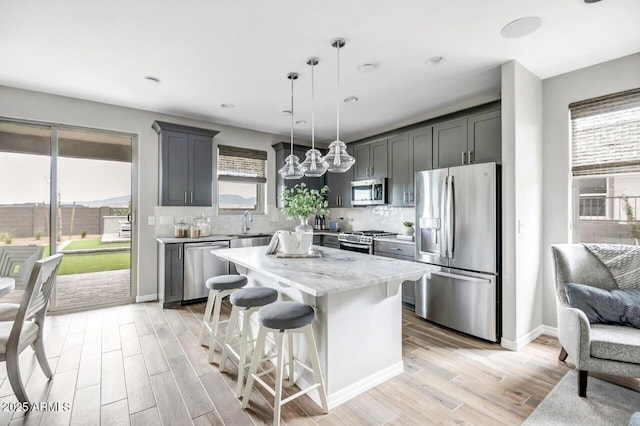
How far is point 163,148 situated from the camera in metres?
4.19

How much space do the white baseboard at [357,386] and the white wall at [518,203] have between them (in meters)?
1.29

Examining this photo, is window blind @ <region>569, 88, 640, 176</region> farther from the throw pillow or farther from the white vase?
the white vase

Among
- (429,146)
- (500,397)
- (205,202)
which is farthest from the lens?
(205,202)

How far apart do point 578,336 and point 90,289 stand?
586 cm

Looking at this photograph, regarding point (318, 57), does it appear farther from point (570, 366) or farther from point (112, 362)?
point (570, 366)

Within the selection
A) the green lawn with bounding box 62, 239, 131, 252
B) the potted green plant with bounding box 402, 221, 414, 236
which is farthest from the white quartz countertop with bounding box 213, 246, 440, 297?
the green lawn with bounding box 62, 239, 131, 252

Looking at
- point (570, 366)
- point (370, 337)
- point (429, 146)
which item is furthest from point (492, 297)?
point (429, 146)

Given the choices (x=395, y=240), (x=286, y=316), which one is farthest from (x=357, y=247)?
(x=286, y=316)

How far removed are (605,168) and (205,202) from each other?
4770mm

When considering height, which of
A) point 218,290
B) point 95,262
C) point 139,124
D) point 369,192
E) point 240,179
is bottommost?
point 95,262

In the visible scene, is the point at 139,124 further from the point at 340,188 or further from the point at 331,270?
the point at 331,270

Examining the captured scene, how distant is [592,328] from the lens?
2.20m

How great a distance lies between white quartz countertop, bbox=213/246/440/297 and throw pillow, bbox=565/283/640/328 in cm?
118

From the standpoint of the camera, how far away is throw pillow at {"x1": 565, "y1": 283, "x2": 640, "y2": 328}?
2182 mm
